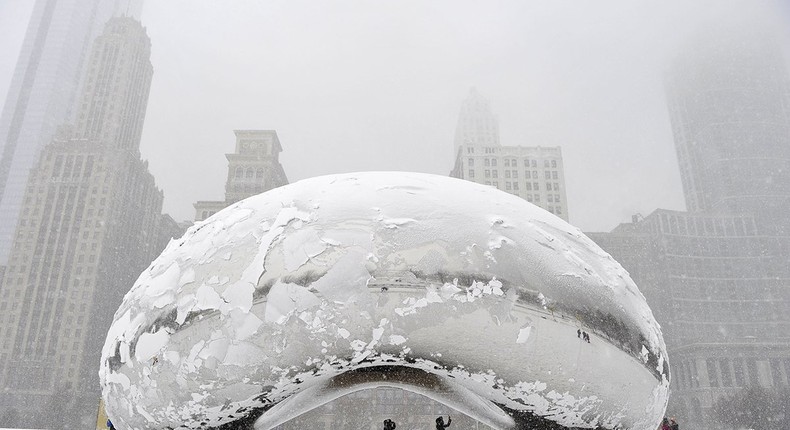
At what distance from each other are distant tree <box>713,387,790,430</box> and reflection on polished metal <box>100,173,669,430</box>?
76.8 m

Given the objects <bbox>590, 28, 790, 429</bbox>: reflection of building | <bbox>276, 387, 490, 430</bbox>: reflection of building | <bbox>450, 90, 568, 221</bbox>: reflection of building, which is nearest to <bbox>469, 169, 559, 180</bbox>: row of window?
<bbox>450, 90, 568, 221</bbox>: reflection of building

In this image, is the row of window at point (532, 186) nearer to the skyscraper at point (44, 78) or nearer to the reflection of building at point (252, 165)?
the reflection of building at point (252, 165)

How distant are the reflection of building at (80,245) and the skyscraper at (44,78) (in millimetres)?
45392

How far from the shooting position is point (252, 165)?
4188 inches

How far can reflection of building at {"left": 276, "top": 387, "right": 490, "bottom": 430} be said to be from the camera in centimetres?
7612

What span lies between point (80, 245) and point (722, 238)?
120 meters

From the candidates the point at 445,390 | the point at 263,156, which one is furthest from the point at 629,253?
the point at 445,390

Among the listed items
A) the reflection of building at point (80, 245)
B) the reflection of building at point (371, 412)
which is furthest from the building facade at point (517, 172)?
the reflection of building at point (80, 245)

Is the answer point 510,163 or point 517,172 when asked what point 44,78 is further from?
point 517,172

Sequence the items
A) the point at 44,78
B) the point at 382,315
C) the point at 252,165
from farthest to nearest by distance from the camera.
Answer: the point at 44,78 < the point at 252,165 < the point at 382,315

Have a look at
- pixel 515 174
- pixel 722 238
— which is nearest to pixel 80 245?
pixel 515 174

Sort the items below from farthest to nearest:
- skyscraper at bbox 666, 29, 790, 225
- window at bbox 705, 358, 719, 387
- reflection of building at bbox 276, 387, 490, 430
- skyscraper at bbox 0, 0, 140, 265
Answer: skyscraper at bbox 0, 0, 140, 265 → skyscraper at bbox 666, 29, 790, 225 → window at bbox 705, 358, 719, 387 → reflection of building at bbox 276, 387, 490, 430

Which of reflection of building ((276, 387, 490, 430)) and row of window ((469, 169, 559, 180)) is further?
row of window ((469, 169, 559, 180))

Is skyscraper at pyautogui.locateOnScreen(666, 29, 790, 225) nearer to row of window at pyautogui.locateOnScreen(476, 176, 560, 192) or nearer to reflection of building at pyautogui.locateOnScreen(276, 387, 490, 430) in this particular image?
row of window at pyautogui.locateOnScreen(476, 176, 560, 192)
